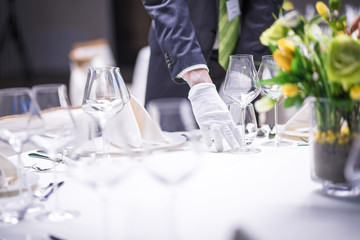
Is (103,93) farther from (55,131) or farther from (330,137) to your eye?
(330,137)

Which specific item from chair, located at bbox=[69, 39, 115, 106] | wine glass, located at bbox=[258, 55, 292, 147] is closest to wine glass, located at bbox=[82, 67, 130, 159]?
wine glass, located at bbox=[258, 55, 292, 147]

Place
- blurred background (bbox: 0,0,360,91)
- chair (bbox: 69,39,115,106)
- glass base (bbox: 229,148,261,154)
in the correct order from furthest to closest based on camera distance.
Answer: blurred background (bbox: 0,0,360,91), chair (bbox: 69,39,115,106), glass base (bbox: 229,148,261,154)

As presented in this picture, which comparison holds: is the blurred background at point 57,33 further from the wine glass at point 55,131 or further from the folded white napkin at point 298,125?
the wine glass at point 55,131

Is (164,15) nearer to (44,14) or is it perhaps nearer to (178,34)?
(178,34)

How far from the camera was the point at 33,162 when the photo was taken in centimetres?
131

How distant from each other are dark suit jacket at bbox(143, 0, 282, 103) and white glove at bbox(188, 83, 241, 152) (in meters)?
0.17

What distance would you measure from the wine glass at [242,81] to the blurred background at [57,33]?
633 cm

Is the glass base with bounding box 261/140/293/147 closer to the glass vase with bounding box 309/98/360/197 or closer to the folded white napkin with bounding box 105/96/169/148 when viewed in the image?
the glass vase with bounding box 309/98/360/197

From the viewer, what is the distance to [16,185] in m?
0.99

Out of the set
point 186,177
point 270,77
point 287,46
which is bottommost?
point 186,177

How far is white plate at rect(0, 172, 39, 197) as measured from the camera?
0.96 metres

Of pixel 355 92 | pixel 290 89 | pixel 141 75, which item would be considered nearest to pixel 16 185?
pixel 290 89

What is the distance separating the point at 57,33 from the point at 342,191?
8.87 m

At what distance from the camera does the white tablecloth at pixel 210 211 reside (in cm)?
81
